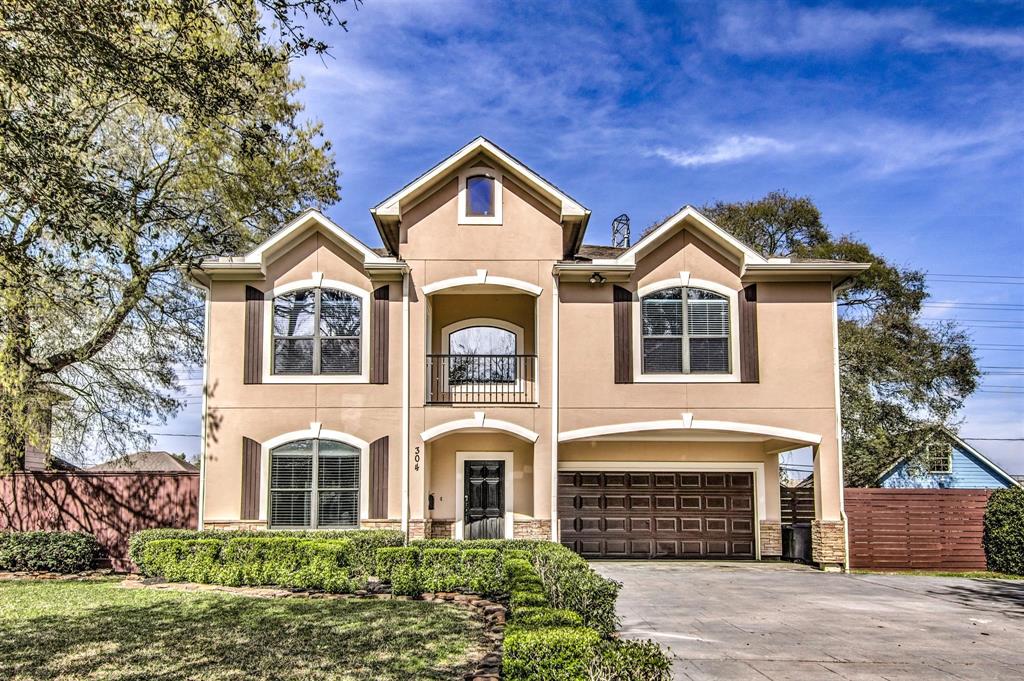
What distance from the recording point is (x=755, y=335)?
1700 centimetres

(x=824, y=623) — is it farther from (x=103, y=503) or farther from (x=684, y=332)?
(x=103, y=503)

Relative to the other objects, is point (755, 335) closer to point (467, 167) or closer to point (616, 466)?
point (616, 466)

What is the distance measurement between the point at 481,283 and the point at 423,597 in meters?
6.68

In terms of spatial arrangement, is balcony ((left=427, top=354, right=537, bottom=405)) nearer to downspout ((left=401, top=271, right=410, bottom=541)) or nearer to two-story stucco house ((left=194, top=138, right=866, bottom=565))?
two-story stucco house ((left=194, top=138, right=866, bottom=565))

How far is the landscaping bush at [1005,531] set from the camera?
16.6 m

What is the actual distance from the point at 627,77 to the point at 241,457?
10.7 meters

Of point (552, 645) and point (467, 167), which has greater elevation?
point (467, 167)

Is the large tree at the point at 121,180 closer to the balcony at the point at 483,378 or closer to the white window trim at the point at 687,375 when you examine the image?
the balcony at the point at 483,378

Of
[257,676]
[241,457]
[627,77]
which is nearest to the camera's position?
[257,676]

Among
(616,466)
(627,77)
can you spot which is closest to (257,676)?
(627,77)

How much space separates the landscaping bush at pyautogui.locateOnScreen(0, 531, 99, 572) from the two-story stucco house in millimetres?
2699

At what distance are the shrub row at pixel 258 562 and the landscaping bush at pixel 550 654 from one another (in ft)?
Result: 26.3

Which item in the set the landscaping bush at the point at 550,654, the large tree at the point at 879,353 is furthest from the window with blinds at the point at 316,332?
the large tree at the point at 879,353

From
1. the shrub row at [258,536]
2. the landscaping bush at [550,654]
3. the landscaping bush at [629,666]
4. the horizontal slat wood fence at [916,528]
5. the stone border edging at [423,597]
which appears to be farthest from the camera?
the horizontal slat wood fence at [916,528]
